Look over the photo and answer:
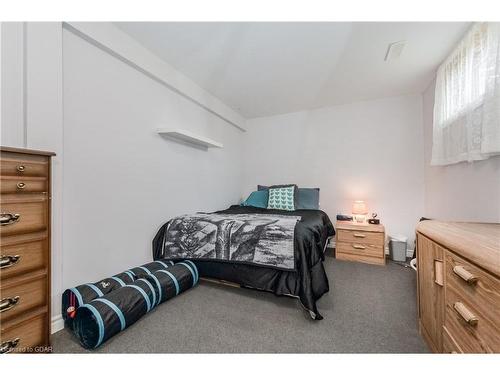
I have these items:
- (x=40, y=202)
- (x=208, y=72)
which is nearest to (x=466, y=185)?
(x=208, y=72)

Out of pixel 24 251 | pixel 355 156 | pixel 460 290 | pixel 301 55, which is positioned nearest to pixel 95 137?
pixel 24 251

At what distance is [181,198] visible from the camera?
261 centimetres

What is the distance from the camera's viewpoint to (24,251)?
3.29ft

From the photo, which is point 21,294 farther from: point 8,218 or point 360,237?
point 360,237

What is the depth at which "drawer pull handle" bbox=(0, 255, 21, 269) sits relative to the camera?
93cm

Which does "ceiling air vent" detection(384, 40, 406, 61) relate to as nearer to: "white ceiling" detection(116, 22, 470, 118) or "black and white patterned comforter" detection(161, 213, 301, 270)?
"white ceiling" detection(116, 22, 470, 118)

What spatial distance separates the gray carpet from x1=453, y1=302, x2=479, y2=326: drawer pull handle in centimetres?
58

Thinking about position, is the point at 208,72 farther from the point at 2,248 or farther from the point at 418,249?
the point at 418,249

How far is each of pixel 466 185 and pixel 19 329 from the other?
3289 mm

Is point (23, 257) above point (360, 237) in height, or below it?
above

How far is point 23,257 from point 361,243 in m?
3.09
